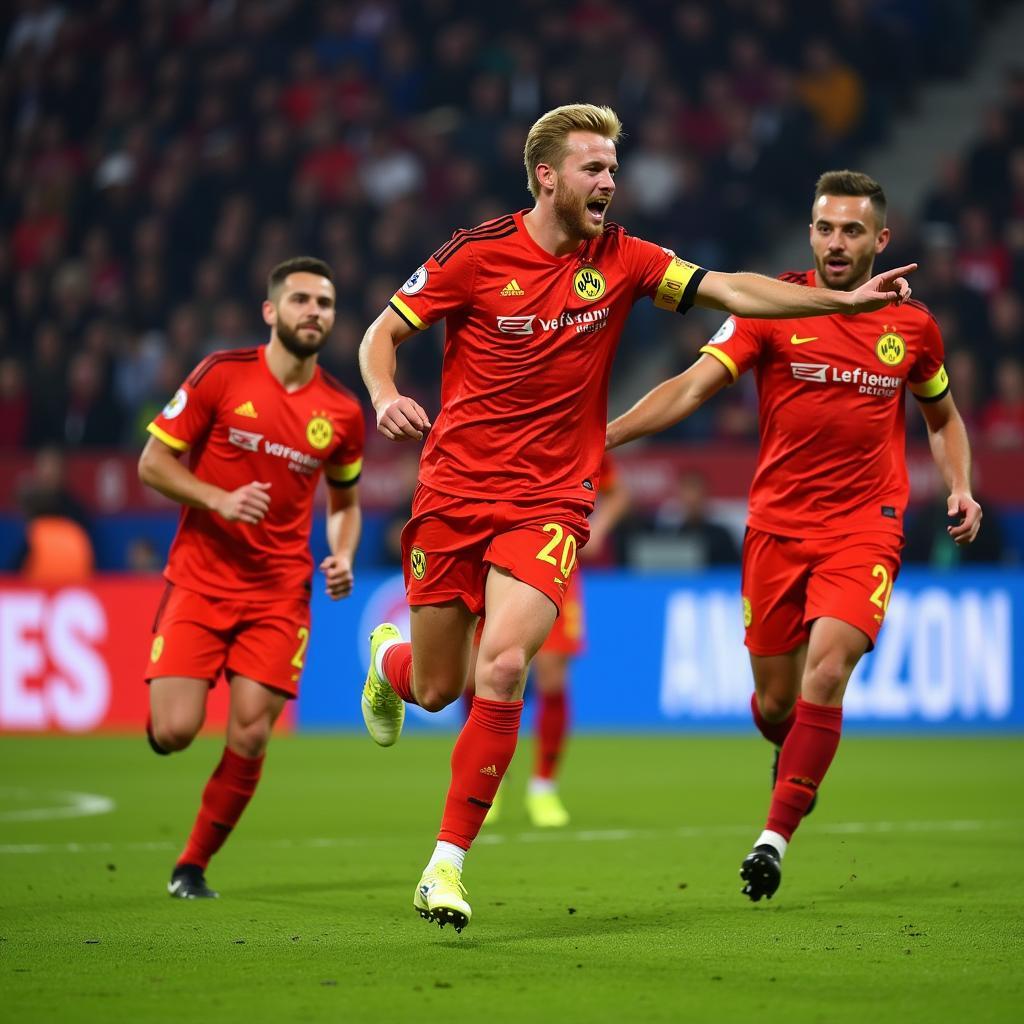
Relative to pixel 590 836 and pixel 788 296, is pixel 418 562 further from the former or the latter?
pixel 590 836

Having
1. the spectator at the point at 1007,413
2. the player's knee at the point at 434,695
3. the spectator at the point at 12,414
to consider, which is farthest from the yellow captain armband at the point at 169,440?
the spectator at the point at 12,414

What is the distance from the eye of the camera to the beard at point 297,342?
25.7 feet

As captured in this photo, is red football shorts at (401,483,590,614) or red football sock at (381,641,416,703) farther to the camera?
red football sock at (381,641,416,703)

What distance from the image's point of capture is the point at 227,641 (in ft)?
24.9

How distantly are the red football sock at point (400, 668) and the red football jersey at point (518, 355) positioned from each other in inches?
35.3

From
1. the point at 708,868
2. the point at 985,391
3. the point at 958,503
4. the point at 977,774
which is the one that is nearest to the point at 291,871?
the point at 708,868

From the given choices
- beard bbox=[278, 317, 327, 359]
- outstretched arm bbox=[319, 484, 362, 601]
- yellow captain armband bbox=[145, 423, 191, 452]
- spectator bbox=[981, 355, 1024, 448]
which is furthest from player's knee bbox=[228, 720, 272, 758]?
spectator bbox=[981, 355, 1024, 448]

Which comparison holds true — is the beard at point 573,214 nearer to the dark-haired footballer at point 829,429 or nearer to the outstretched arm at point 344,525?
the dark-haired footballer at point 829,429

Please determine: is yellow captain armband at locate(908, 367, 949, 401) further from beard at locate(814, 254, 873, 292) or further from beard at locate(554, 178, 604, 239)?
beard at locate(554, 178, 604, 239)

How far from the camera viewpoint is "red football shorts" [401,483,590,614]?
240 inches

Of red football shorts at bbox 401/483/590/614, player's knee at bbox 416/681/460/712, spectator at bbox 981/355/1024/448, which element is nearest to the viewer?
red football shorts at bbox 401/483/590/614

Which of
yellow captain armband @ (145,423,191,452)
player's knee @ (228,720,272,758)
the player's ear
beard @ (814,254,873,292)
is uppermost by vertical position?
beard @ (814,254,873,292)

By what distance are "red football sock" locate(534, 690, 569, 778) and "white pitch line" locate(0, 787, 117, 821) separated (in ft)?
8.07

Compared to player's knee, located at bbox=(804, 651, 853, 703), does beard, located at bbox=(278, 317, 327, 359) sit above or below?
above
